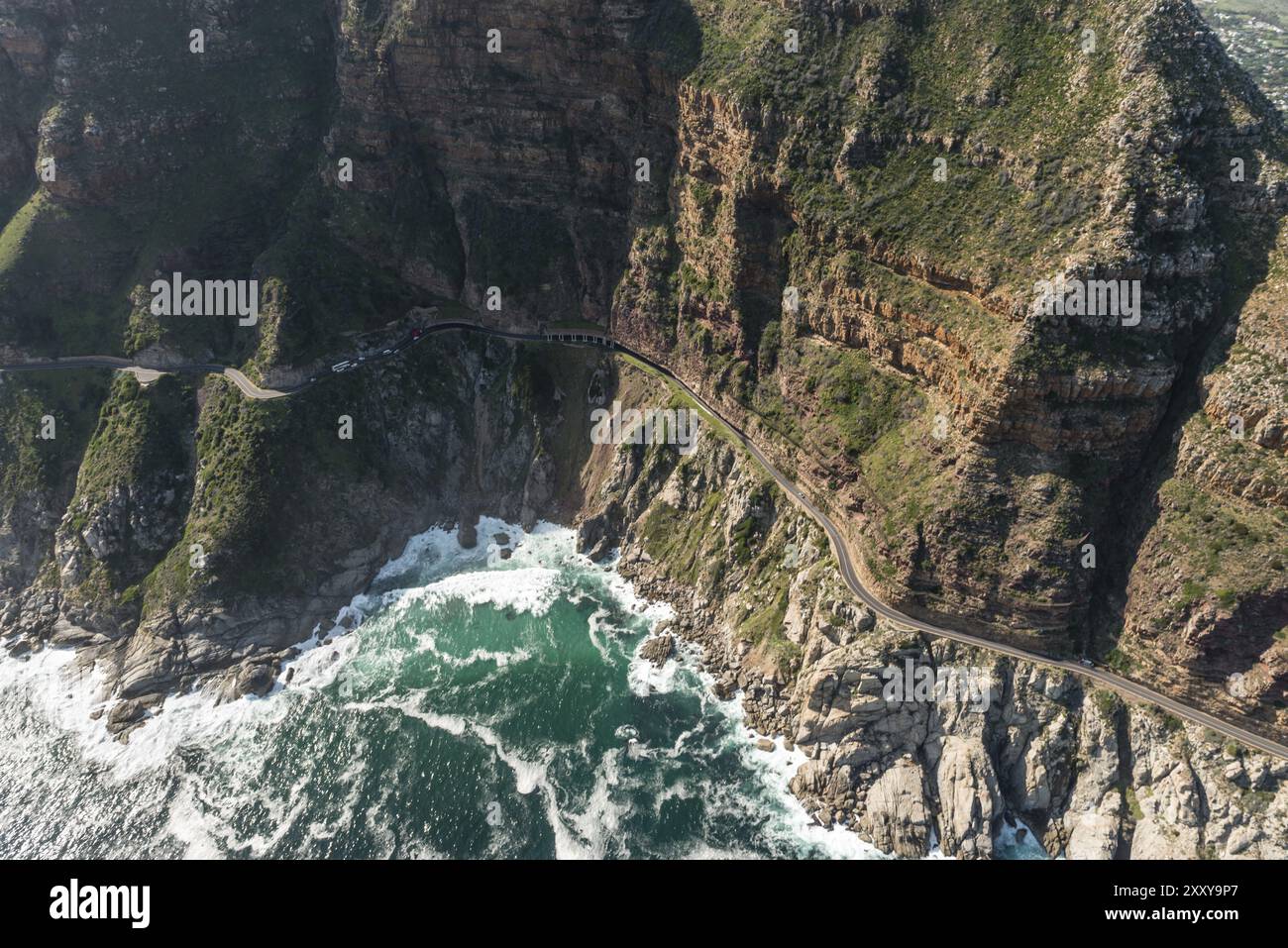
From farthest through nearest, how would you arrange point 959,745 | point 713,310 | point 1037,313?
point 713,310, point 959,745, point 1037,313

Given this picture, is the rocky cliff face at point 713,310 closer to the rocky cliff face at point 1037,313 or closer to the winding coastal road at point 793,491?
the rocky cliff face at point 1037,313

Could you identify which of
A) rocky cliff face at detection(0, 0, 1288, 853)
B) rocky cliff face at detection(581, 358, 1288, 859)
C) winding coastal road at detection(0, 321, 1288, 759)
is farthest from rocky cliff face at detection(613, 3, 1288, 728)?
rocky cliff face at detection(581, 358, 1288, 859)

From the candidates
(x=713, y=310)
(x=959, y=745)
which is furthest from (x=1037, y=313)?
(x=959, y=745)

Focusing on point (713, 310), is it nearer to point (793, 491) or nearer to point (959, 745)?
point (793, 491)

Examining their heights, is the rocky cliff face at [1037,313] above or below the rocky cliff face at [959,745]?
above

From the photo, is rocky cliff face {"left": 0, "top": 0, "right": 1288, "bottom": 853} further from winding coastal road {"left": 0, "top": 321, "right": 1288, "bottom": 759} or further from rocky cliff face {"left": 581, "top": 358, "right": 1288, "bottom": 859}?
winding coastal road {"left": 0, "top": 321, "right": 1288, "bottom": 759}

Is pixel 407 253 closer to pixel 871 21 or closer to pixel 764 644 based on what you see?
pixel 871 21

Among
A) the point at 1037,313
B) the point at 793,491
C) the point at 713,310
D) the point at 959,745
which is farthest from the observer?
the point at 713,310

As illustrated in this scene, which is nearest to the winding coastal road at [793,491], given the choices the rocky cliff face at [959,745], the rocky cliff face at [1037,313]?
the rocky cliff face at [959,745]

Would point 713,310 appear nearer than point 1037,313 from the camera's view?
No

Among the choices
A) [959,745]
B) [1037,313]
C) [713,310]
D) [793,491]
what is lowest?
[959,745]
